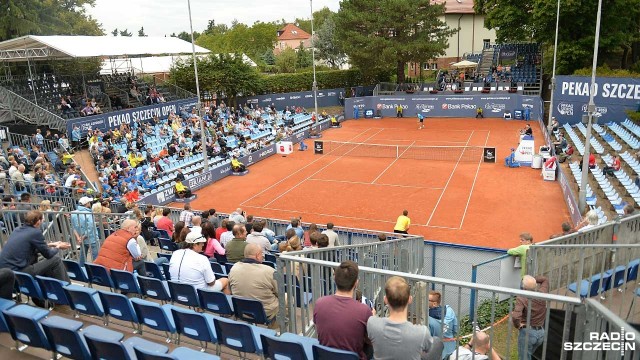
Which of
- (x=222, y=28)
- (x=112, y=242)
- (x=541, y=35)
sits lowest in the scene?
(x=112, y=242)

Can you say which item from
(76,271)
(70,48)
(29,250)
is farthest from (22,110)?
(29,250)

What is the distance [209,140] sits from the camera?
35.6 meters

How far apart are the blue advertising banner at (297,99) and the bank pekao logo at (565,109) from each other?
85.7ft

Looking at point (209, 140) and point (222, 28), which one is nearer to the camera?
point (209, 140)

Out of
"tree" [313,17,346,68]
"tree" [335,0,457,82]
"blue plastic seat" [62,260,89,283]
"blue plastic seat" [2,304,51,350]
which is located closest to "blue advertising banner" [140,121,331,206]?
"blue plastic seat" [62,260,89,283]

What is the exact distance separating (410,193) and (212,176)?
38.9 feet

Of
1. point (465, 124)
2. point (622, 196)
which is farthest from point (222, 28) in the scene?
point (622, 196)

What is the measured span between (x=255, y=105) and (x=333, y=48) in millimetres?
33231

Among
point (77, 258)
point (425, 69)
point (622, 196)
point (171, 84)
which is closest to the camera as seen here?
point (77, 258)

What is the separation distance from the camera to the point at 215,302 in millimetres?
7547

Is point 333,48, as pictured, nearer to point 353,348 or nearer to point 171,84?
point 171,84

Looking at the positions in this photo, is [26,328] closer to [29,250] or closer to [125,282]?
[29,250]

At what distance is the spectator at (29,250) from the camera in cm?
759

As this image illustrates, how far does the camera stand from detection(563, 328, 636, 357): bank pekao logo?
12.0 ft
